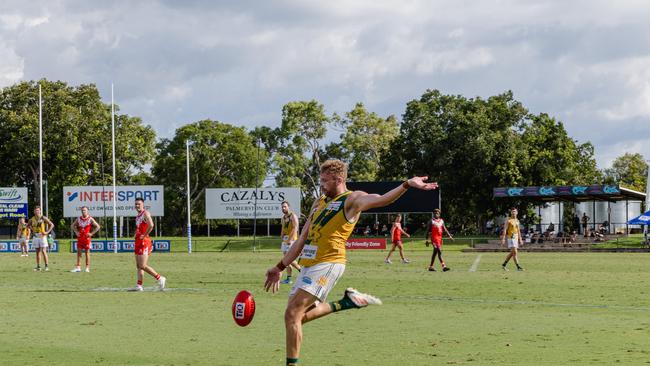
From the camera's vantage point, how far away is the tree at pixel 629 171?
123 metres

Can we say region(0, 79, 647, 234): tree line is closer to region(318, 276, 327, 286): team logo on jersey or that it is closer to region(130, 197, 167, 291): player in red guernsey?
region(130, 197, 167, 291): player in red guernsey

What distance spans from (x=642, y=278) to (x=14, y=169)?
7042cm

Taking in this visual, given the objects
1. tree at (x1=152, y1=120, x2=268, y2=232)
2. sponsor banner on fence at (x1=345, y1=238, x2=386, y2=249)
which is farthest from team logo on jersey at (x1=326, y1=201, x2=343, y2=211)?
tree at (x1=152, y1=120, x2=268, y2=232)

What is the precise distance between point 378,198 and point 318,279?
3.17 feet

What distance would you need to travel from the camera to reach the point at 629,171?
13500 cm

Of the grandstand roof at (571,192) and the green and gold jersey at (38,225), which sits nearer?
the green and gold jersey at (38,225)

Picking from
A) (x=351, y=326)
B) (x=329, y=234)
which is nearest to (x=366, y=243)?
(x=351, y=326)

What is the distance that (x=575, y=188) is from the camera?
62.1 m

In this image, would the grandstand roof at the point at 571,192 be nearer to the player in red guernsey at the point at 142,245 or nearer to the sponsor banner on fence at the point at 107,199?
the sponsor banner on fence at the point at 107,199

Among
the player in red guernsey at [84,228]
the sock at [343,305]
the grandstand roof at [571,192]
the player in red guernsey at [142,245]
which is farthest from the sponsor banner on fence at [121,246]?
the sock at [343,305]

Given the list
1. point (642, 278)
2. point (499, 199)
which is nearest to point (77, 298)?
point (642, 278)

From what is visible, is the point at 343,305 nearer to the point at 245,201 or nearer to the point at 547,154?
the point at 245,201

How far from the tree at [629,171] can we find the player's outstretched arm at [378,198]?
378 ft

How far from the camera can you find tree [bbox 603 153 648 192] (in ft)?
404
